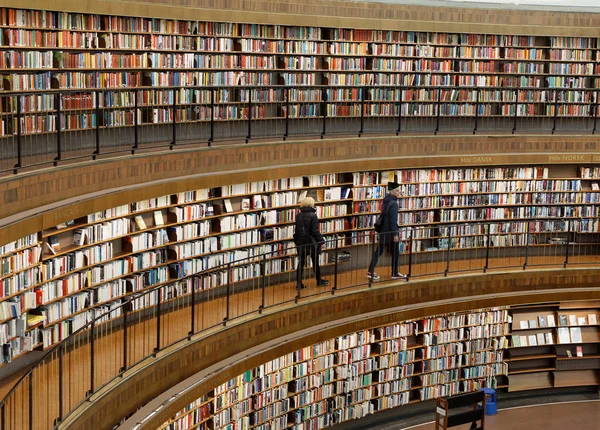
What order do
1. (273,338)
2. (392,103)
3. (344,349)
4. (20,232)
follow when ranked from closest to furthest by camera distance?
(20,232) < (273,338) < (344,349) < (392,103)

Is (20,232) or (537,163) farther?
(537,163)

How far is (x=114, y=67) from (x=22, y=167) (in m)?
2.75

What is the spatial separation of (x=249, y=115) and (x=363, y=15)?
9.52ft

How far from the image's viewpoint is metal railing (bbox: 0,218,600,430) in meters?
6.99

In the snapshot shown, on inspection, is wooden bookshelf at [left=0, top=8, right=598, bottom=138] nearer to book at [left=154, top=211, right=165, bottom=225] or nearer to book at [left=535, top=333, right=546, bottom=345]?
book at [left=154, top=211, right=165, bottom=225]

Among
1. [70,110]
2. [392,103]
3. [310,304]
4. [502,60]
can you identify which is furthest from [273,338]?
[502,60]

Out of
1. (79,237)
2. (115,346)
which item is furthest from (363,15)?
(115,346)

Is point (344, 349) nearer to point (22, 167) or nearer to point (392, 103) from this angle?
point (392, 103)

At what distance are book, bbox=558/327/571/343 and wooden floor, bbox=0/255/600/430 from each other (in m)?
1.57

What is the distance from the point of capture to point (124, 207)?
882 centimetres

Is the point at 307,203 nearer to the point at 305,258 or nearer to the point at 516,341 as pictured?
the point at 305,258

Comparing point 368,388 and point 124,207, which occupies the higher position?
point 124,207

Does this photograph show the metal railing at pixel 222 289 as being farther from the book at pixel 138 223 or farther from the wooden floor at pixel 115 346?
the book at pixel 138 223

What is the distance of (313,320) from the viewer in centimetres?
973
